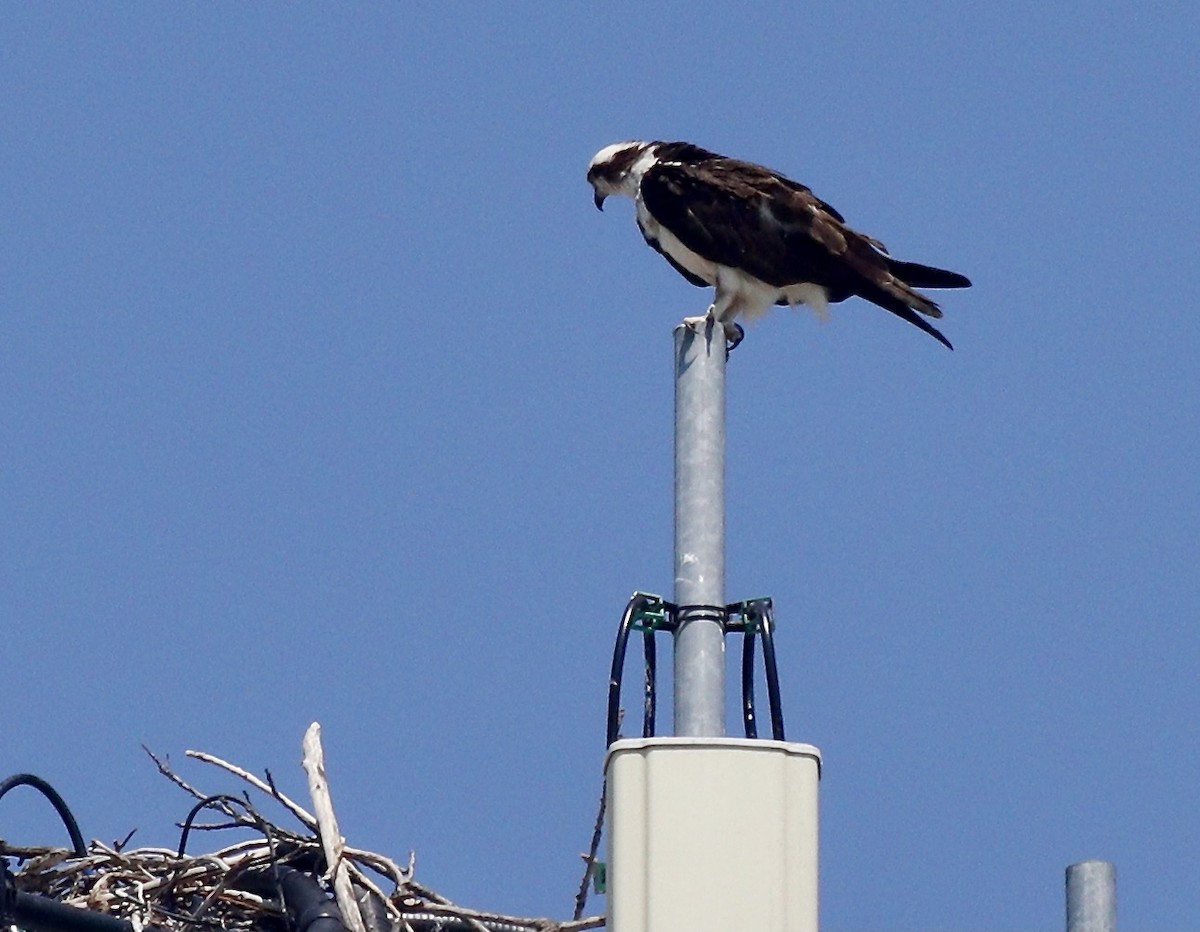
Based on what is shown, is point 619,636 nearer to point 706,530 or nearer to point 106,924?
point 706,530

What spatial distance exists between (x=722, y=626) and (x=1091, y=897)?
91 cm

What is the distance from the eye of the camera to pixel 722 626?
15.8 feet

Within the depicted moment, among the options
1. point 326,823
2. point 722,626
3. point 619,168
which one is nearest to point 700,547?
point 722,626

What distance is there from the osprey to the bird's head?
34cm

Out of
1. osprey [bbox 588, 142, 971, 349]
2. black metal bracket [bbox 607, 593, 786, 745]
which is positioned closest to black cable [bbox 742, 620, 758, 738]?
black metal bracket [bbox 607, 593, 786, 745]

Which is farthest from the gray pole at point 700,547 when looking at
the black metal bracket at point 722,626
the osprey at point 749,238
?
the osprey at point 749,238

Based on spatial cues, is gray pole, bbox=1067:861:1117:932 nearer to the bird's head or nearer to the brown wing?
the brown wing

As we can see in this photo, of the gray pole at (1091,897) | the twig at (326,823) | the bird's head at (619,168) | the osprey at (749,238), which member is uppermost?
the bird's head at (619,168)

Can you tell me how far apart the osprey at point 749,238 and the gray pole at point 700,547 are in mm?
3941

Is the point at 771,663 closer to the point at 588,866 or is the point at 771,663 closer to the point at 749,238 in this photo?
the point at 588,866

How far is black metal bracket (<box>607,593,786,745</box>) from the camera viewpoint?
482 centimetres

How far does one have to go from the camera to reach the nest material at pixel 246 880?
632 centimetres

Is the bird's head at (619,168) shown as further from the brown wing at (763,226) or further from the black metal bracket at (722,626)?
the black metal bracket at (722,626)

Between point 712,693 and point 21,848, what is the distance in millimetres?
2829
